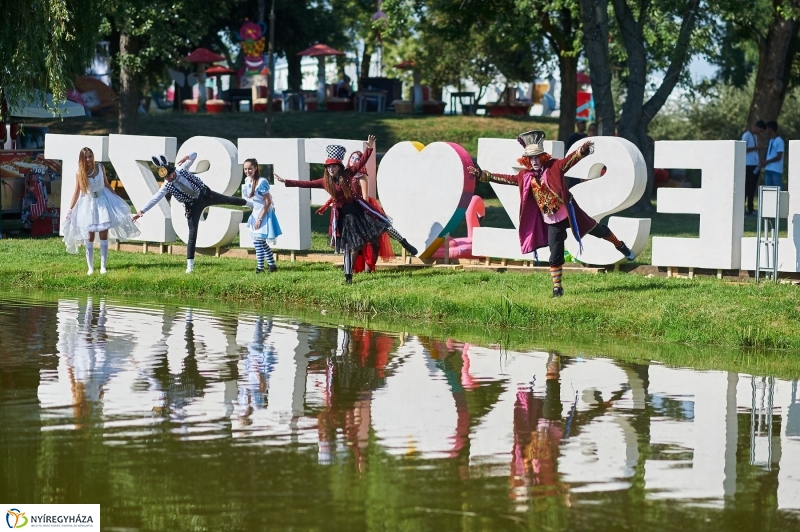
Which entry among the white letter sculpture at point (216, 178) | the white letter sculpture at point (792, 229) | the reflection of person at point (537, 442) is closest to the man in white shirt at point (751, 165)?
the white letter sculpture at point (792, 229)

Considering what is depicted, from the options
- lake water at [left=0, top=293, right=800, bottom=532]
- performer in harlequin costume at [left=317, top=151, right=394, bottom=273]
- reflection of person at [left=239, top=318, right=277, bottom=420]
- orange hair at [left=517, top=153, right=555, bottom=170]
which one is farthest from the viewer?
performer in harlequin costume at [left=317, top=151, right=394, bottom=273]

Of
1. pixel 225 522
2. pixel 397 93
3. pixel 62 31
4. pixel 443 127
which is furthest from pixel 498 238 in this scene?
pixel 397 93

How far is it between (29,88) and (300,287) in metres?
7.00

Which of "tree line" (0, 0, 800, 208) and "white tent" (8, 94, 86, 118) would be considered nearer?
"tree line" (0, 0, 800, 208)

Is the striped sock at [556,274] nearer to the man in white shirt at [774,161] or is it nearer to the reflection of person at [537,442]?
the reflection of person at [537,442]

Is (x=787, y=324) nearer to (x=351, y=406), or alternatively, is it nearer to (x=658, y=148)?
(x=658, y=148)

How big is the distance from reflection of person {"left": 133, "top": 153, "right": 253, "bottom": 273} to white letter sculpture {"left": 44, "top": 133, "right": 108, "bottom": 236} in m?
2.32

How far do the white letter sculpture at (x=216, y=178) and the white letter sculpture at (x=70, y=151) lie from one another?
4.88 ft

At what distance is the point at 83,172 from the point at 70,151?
3021mm

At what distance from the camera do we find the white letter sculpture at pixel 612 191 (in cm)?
1551

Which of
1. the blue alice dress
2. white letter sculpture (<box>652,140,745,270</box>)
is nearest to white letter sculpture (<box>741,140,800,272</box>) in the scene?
white letter sculpture (<box>652,140,745,270</box>)

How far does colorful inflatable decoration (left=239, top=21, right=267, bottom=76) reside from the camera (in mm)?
47531

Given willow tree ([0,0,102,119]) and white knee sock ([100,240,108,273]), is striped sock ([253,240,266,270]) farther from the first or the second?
willow tree ([0,0,102,119])

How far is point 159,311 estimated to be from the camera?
47.0ft
